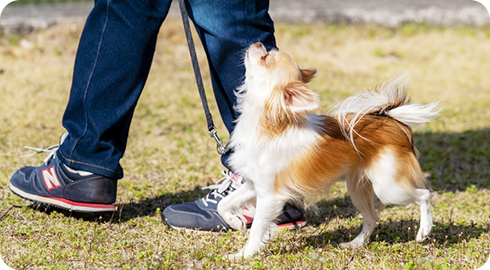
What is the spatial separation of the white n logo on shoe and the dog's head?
50.4 inches

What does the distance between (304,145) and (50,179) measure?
60.6 inches

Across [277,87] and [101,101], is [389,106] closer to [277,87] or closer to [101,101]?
[277,87]

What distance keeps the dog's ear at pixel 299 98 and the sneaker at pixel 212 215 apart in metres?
0.83

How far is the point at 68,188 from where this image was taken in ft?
9.14

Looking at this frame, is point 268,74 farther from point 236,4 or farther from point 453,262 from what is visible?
point 453,262

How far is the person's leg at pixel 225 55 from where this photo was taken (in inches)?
102

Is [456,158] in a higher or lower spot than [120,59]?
lower

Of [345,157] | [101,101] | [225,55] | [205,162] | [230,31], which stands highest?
[230,31]

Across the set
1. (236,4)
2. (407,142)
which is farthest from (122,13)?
(407,142)

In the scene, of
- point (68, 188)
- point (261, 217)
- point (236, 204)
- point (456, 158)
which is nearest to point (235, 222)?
point (236, 204)

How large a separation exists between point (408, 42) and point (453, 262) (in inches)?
285

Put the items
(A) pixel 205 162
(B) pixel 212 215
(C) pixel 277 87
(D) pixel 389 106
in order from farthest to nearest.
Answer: (A) pixel 205 162 < (B) pixel 212 215 < (D) pixel 389 106 < (C) pixel 277 87

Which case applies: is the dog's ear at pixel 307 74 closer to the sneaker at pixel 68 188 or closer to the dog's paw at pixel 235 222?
the dog's paw at pixel 235 222

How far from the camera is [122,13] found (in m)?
2.64
